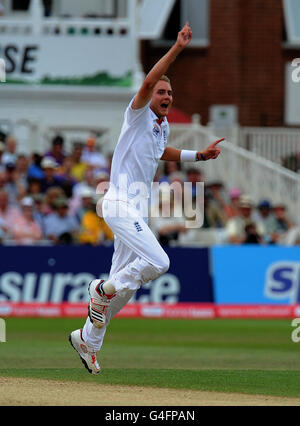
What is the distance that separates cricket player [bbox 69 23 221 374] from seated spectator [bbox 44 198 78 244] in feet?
27.8

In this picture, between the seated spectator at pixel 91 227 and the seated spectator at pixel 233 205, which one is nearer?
the seated spectator at pixel 91 227

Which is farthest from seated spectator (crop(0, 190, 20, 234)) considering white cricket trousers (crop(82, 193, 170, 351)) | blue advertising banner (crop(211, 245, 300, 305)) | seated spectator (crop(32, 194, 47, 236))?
white cricket trousers (crop(82, 193, 170, 351))

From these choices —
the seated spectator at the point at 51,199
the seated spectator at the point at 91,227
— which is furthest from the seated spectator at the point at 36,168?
the seated spectator at the point at 91,227

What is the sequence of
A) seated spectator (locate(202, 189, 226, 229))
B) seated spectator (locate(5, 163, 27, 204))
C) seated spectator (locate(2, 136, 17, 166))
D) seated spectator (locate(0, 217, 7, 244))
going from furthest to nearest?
seated spectator (locate(202, 189, 226, 229)) → seated spectator (locate(2, 136, 17, 166)) → seated spectator (locate(5, 163, 27, 204)) → seated spectator (locate(0, 217, 7, 244))

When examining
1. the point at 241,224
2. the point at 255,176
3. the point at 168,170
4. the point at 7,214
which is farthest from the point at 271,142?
the point at 7,214

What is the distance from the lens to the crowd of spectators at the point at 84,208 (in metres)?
17.6

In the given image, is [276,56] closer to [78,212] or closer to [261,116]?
[261,116]

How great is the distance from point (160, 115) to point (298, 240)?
33.0 ft

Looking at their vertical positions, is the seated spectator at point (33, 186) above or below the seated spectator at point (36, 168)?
below

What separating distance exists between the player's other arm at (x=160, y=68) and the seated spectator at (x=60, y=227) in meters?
9.03

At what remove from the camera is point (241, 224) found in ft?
60.6

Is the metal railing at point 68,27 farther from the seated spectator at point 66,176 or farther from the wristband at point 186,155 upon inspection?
the wristband at point 186,155

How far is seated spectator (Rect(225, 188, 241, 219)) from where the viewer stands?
18.9 metres

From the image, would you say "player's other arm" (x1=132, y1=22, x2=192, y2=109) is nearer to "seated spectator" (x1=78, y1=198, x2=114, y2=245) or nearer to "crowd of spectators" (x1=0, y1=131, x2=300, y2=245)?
"crowd of spectators" (x1=0, y1=131, x2=300, y2=245)
